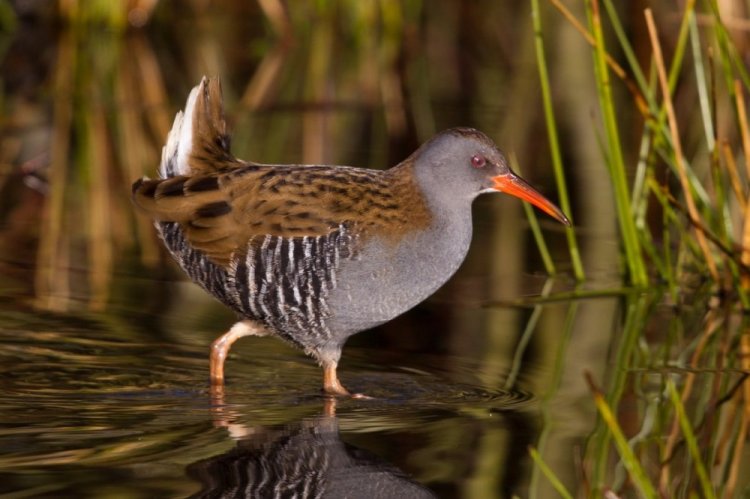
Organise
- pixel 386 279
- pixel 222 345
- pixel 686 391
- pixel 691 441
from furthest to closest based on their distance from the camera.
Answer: pixel 222 345 → pixel 686 391 → pixel 386 279 → pixel 691 441

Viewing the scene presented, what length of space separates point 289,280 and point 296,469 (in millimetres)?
936

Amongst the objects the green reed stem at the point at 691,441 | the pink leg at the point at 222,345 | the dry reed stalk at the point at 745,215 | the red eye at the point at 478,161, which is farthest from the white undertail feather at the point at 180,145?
the dry reed stalk at the point at 745,215

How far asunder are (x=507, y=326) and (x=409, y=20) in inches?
322

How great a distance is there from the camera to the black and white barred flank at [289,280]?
15.2 feet

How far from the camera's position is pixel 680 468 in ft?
12.9

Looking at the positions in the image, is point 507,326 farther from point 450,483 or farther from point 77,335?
point 450,483

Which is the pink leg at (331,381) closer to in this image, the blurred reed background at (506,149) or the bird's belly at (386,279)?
the bird's belly at (386,279)

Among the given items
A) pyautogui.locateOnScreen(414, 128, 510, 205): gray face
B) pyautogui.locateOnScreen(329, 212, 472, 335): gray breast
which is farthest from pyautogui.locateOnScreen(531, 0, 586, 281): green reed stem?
pyautogui.locateOnScreen(329, 212, 472, 335): gray breast

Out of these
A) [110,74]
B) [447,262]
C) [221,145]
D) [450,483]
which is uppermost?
[110,74]

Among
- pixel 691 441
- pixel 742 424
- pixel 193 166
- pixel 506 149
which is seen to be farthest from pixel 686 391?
pixel 506 149

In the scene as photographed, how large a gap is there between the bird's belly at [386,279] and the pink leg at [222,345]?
0.37m

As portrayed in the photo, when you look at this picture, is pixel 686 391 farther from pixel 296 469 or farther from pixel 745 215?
pixel 296 469

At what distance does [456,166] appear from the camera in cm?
480

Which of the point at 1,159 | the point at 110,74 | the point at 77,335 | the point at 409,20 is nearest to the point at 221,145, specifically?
the point at 77,335
